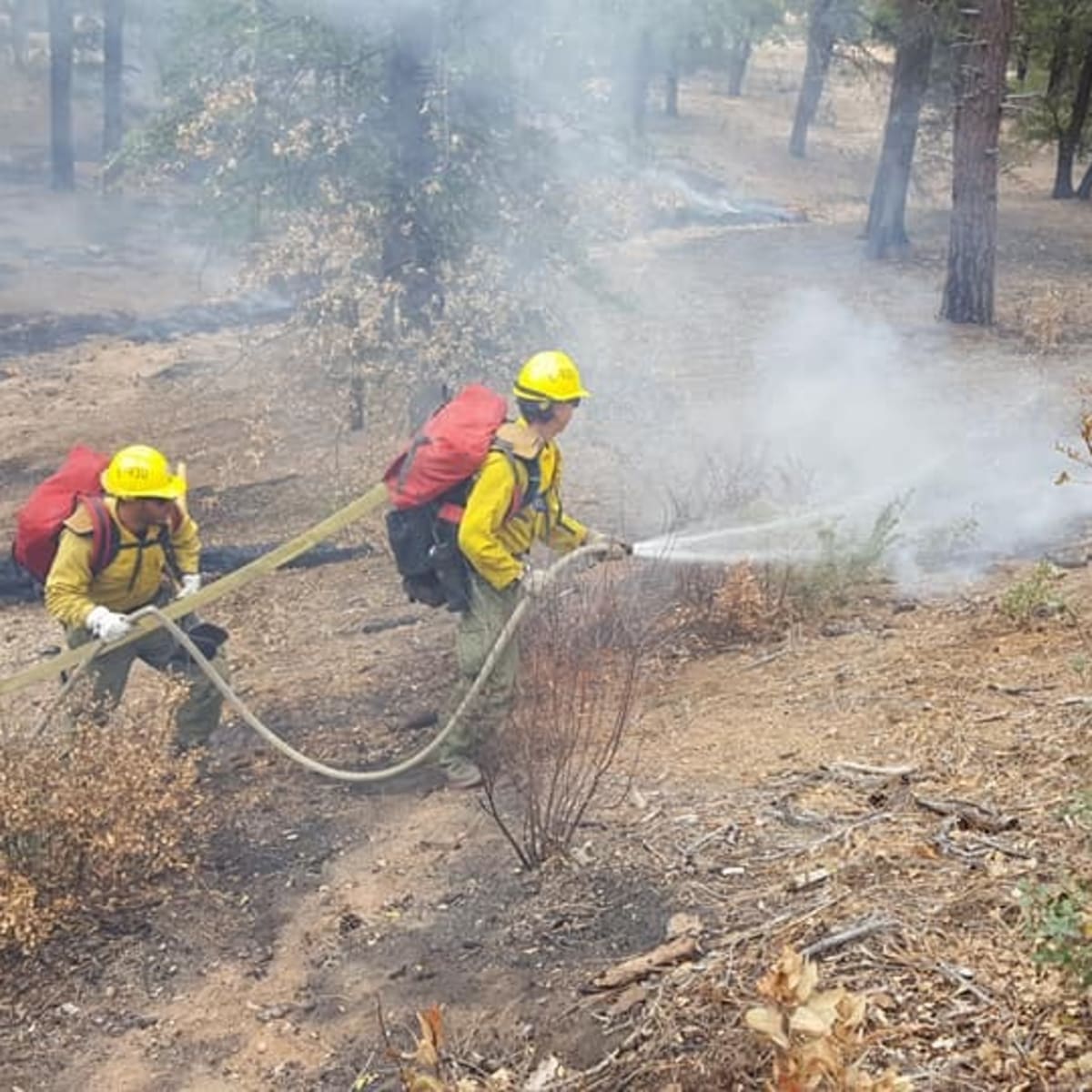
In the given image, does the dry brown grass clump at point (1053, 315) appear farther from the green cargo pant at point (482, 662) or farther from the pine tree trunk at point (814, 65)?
the green cargo pant at point (482, 662)

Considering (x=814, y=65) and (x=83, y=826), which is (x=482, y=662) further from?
(x=814, y=65)

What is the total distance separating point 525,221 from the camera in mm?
9398

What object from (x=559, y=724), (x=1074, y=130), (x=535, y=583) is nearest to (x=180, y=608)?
(x=535, y=583)

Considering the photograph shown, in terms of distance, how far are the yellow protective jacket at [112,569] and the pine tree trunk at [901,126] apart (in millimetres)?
11851

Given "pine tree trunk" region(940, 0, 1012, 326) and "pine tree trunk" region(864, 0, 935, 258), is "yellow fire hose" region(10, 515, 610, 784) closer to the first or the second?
"pine tree trunk" region(940, 0, 1012, 326)

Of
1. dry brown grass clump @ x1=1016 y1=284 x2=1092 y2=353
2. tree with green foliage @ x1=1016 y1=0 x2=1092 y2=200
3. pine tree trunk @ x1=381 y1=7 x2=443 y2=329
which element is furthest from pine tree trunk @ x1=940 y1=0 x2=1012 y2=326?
tree with green foliage @ x1=1016 y1=0 x2=1092 y2=200

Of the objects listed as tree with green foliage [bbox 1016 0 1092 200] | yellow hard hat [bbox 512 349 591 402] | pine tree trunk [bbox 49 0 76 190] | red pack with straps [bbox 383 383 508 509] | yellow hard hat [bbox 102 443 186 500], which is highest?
tree with green foliage [bbox 1016 0 1092 200]

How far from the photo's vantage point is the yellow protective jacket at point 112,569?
17.7ft

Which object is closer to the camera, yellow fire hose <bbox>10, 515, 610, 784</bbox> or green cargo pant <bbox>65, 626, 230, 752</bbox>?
yellow fire hose <bbox>10, 515, 610, 784</bbox>

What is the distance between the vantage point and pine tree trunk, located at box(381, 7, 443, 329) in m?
8.86

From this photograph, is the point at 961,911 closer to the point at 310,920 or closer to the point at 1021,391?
the point at 310,920

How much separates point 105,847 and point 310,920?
0.67 metres

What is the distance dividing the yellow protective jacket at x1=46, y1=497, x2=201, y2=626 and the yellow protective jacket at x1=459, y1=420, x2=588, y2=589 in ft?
3.95

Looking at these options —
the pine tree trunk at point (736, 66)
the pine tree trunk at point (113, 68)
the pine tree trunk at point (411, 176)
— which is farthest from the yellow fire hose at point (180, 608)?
the pine tree trunk at point (736, 66)
